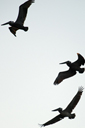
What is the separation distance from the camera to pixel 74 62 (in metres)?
24.3

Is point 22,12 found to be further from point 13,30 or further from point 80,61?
point 80,61

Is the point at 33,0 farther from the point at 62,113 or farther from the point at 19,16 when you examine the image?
the point at 62,113

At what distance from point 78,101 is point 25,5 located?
22.2ft

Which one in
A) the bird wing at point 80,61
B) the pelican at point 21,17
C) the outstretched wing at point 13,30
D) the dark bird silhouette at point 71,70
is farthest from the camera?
the outstretched wing at point 13,30

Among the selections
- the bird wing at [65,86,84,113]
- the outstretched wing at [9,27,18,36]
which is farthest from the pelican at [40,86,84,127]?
the outstretched wing at [9,27,18,36]

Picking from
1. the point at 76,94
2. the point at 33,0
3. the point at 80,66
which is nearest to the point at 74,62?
the point at 80,66

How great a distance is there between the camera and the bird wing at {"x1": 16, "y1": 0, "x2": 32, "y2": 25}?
25134 mm

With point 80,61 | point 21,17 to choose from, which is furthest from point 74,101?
point 21,17

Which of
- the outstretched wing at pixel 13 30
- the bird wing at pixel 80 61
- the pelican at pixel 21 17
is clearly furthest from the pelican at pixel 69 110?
the outstretched wing at pixel 13 30

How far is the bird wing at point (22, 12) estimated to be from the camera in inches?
990

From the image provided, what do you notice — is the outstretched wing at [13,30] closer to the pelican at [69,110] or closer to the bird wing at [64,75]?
the bird wing at [64,75]

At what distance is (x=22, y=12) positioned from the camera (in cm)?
2555

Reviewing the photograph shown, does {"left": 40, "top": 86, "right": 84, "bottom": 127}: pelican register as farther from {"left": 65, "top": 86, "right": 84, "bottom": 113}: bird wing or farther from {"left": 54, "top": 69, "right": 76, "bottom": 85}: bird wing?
{"left": 54, "top": 69, "right": 76, "bottom": 85}: bird wing

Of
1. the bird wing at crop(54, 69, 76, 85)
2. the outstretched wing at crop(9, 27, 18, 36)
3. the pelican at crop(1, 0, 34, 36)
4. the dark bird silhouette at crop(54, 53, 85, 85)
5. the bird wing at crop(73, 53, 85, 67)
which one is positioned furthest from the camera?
the outstretched wing at crop(9, 27, 18, 36)
